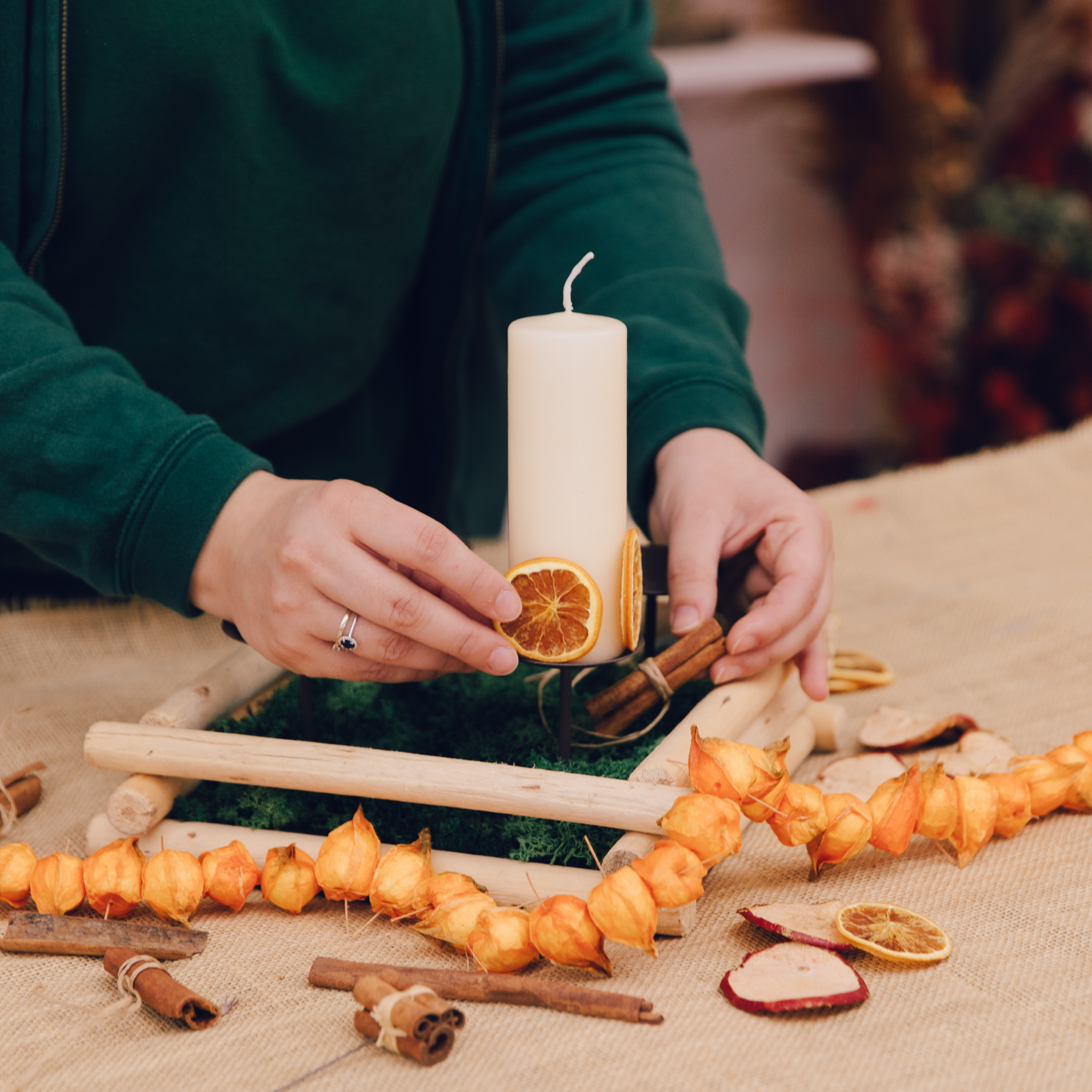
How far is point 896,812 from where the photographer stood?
0.80 metres

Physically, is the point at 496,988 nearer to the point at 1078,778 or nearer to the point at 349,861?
the point at 349,861

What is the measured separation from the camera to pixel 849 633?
1.39m

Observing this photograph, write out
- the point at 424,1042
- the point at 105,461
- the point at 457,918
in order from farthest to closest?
the point at 105,461
the point at 457,918
the point at 424,1042

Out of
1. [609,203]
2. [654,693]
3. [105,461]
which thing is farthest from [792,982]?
[609,203]

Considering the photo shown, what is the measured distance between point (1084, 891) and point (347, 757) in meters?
0.54

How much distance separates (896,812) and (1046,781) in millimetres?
166

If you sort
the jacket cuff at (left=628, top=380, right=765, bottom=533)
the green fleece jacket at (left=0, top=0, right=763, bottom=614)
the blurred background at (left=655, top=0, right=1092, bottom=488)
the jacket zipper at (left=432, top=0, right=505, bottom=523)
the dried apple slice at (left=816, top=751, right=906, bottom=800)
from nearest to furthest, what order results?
the green fleece jacket at (left=0, top=0, right=763, bottom=614) < the dried apple slice at (left=816, top=751, right=906, bottom=800) < the jacket cuff at (left=628, top=380, right=765, bottom=533) < the jacket zipper at (left=432, top=0, right=505, bottom=523) < the blurred background at (left=655, top=0, right=1092, bottom=488)

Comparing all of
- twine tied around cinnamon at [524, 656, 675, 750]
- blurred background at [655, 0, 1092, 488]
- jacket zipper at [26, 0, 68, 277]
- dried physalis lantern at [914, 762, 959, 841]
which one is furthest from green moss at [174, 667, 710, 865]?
blurred background at [655, 0, 1092, 488]

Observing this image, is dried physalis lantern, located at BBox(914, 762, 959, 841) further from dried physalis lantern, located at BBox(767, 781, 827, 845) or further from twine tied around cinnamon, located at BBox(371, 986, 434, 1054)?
twine tied around cinnamon, located at BBox(371, 986, 434, 1054)

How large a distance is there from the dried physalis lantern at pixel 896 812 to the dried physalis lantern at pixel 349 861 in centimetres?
36

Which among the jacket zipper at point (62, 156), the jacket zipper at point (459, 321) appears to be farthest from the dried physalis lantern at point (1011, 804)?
the jacket zipper at point (62, 156)

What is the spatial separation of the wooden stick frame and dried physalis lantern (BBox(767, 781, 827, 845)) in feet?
0.23

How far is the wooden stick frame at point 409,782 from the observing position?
76 cm

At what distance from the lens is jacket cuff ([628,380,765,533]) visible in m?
1.08
